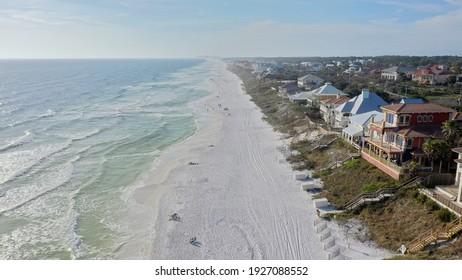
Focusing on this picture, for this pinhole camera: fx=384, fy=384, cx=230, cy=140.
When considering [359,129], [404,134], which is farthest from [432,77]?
[404,134]

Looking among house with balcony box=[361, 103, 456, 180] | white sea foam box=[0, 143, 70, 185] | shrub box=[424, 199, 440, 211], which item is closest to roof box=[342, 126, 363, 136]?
house with balcony box=[361, 103, 456, 180]

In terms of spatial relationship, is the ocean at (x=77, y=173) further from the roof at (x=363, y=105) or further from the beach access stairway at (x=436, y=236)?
the roof at (x=363, y=105)

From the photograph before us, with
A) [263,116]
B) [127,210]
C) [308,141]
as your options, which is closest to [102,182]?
[127,210]

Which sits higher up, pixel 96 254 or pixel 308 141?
pixel 308 141

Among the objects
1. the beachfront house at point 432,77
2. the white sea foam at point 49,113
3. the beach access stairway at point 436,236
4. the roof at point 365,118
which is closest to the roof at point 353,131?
the roof at point 365,118

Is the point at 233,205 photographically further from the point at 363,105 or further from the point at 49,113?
the point at 49,113
